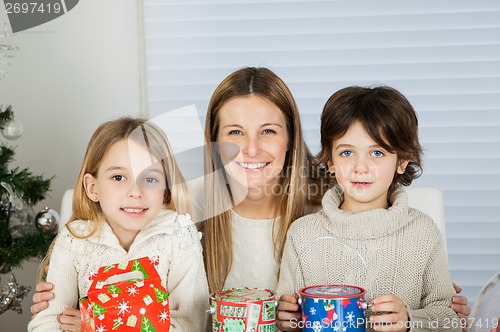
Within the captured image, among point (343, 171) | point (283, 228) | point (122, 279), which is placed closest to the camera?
point (122, 279)

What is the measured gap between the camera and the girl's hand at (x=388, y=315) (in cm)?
146

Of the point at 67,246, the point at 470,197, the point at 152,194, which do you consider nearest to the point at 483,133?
the point at 470,197

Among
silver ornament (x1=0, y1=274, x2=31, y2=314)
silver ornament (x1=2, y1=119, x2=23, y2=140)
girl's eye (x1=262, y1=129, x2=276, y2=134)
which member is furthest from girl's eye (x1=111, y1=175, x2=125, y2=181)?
silver ornament (x1=0, y1=274, x2=31, y2=314)

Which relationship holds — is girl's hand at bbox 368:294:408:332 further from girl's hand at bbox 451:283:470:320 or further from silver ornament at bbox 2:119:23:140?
silver ornament at bbox 2:119:23:140

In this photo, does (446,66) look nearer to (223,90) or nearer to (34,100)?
(223,90)

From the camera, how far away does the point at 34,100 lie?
2836 millimetres

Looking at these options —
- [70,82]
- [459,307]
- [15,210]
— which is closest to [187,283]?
[459,307]

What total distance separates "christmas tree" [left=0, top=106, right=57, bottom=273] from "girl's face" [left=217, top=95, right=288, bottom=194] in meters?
0.65

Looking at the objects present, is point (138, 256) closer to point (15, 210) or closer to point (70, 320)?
point (70, 320)

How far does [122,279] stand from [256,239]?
0.63m

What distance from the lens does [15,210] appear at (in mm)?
2281

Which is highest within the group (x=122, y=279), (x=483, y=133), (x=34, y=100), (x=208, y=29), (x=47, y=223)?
(x=208, y=29)

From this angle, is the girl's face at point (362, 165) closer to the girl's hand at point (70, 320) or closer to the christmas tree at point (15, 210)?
the girl's hand at point (70, 320)

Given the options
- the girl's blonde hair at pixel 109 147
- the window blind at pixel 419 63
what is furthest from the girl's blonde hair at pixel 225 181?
the window blind at pixel 419 63
